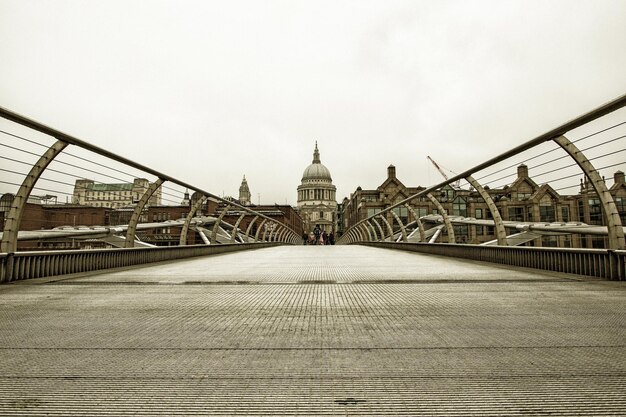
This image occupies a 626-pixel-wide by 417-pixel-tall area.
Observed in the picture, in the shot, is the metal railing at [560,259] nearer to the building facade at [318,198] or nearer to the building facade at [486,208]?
the building facade at [486,208]

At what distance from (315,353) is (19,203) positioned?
12.8ft

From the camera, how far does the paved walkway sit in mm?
1367

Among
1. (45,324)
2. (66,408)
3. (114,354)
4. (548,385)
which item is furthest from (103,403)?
(548,385)

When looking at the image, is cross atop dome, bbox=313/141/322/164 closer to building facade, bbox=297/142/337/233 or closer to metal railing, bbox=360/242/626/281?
building facade, bbox=297/142/337/233

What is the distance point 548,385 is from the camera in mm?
1479

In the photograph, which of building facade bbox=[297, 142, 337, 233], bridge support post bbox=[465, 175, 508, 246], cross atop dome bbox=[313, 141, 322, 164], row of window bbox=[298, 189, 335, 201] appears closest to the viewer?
bridge support post bbox=[465, 175, 508, 246]

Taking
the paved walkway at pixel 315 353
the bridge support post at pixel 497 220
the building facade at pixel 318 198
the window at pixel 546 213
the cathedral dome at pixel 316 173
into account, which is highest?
the cathedral dome at pixel 316 173

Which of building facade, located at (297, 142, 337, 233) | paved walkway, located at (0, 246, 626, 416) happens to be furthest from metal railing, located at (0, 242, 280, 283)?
building facade, located at (297, 142, 337, 233)

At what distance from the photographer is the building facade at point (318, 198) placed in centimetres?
14588

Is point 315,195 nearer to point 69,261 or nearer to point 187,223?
point 187,223

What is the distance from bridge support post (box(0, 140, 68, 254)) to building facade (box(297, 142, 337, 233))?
449 ft

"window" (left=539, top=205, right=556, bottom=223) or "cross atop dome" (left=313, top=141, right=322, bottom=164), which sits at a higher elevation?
"cross atop dome" (left=313, top=141, right=322, bottom=164)

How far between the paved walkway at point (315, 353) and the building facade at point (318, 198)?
138 meters

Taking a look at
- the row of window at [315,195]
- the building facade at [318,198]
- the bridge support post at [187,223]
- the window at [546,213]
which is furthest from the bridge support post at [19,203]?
the row of window at [315,195]
